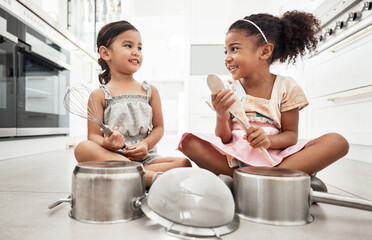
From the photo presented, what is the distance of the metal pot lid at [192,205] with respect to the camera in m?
0.40

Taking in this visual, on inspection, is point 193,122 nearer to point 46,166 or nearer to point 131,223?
point 46,166

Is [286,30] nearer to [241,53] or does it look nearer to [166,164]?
[241,53]

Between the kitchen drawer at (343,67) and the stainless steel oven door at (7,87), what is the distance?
61.9 inches

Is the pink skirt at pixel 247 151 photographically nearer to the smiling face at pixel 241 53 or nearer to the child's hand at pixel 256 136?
the child's hand at pixel 256 136

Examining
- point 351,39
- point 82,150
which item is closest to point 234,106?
point 82,150

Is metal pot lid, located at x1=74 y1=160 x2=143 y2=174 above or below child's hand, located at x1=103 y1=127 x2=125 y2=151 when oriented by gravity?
below

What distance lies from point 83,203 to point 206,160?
1.18ft

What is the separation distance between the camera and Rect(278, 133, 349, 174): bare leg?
0.64 metres

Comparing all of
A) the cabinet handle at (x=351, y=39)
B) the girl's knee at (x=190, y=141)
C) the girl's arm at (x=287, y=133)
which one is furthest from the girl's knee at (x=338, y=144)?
the cabinet handle at (x=351, y=39)

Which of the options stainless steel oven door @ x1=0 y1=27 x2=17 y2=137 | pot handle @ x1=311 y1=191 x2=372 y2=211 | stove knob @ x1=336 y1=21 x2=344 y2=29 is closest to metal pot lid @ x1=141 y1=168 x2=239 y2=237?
pot handle @ x1=311 y1=191 x2=372 y2=211

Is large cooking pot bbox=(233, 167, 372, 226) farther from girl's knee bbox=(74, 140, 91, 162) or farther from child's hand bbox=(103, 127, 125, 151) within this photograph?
girl's knee bbox=(74, 140, 91, 162)

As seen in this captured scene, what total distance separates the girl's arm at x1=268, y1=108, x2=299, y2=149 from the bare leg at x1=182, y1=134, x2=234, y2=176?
14cm

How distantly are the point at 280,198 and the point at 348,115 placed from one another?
3.67 ft

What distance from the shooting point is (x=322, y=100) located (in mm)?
1593
